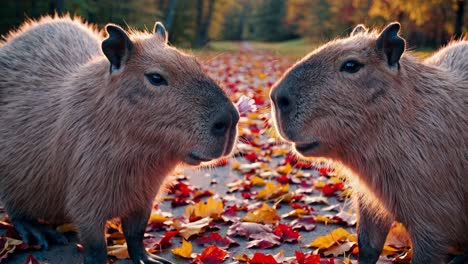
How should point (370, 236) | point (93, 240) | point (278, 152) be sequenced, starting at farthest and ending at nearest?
point (278, 152)
point (370, 236)
point (93, 240)

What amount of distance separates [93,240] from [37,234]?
0.74m

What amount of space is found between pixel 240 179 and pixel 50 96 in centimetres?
226

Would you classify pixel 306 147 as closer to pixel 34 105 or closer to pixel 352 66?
pixel 352 66

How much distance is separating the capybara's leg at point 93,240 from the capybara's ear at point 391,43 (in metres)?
1.75

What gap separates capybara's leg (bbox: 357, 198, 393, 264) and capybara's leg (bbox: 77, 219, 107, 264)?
4.76 feet

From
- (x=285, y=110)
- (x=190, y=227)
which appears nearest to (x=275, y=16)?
(x=190, y=227)

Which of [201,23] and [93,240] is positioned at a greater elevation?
[201,23]

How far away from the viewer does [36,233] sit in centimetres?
334

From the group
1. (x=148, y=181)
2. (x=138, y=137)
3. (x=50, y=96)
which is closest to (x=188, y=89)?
(x=138, y=137)

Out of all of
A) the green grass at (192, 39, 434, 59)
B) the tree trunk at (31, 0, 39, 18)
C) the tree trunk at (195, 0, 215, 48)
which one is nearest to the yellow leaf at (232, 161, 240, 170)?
the green grass at (192, 39, 434, 59)

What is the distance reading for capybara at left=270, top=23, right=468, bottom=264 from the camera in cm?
255

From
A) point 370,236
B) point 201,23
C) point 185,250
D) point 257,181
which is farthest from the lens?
point 201,23

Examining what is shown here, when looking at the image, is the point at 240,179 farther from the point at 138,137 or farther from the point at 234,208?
the point at 138,137

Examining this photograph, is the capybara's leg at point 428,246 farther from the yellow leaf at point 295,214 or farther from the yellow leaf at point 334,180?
the yellow leaf at point 334,180
